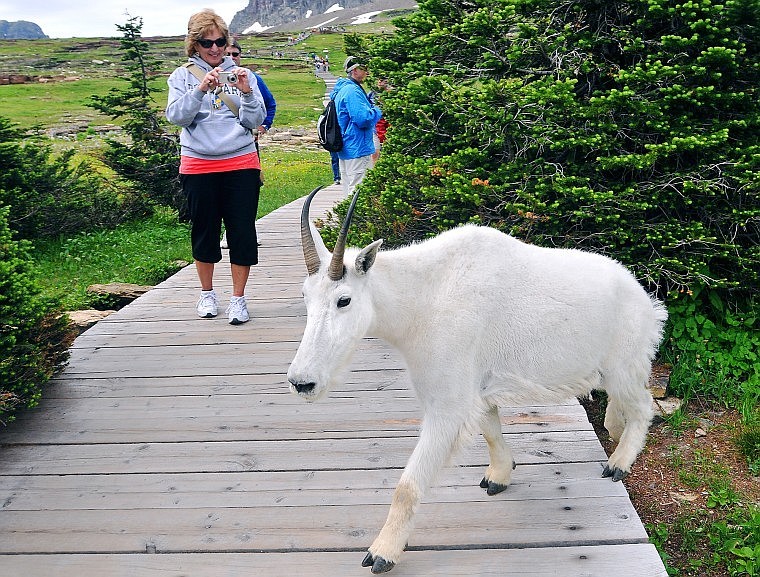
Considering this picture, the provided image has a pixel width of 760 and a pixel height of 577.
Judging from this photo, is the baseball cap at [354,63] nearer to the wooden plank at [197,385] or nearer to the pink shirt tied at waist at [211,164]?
the pink shirt tied at waist at [211,164]

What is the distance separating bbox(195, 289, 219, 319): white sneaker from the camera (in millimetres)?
6883

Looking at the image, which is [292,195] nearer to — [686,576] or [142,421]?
[142,421]

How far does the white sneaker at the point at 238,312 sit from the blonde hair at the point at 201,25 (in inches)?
92.0

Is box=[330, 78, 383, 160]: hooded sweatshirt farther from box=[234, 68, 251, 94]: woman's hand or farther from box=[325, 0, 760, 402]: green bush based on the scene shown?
box=[234, 68, 251, 94]: woman's hand

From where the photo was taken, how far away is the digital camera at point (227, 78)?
18.6 ft

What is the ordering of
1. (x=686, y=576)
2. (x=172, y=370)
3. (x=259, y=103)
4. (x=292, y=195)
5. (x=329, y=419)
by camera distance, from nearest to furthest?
(x=686, y=576), (x=329, y=419), (x=172, y=370), (x=259, y=103), (x=292, y=195)

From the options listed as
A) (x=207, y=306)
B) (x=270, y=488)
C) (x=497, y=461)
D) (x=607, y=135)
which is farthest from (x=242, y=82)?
(x=497, y=461)

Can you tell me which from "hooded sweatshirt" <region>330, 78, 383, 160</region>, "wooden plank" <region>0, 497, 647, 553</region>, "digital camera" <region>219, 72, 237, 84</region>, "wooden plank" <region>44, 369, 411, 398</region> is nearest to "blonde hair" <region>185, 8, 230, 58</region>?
"digital camera" <region>219, 72, 237, 84</region>

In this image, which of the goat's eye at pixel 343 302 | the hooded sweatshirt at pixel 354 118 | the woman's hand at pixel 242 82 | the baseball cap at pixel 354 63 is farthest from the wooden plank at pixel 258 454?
the baseball cap at pixel 354 63

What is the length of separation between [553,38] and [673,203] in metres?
1.82

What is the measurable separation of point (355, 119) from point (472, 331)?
674cm

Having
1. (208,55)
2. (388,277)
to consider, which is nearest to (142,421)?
(388,277)

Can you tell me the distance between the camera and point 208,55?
19.4ft

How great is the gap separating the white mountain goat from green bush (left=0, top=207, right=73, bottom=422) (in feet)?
7.95
